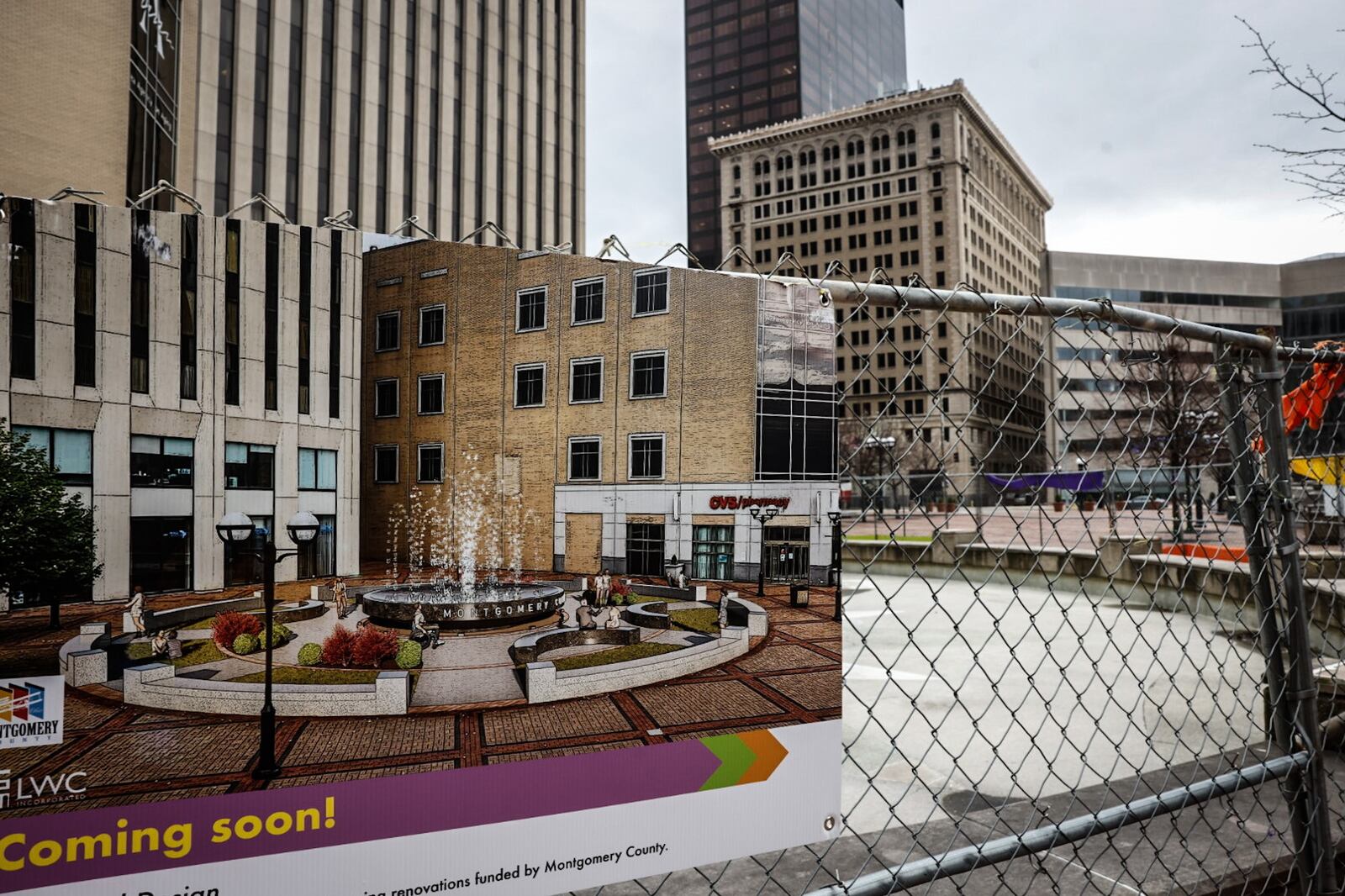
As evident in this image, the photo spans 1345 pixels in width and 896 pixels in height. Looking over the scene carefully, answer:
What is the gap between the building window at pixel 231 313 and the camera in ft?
5.39

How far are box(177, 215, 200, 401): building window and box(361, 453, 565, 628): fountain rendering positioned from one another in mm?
478

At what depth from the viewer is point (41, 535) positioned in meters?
1.43

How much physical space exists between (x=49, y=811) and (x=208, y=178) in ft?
146

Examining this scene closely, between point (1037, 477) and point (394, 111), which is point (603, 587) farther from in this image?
point (394, 111)

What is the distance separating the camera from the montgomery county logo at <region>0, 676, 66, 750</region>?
4.51 feet

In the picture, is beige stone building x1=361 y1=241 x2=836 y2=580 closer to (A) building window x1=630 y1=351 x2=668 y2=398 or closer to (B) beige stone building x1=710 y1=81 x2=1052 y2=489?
(A) building window x1=630 y1=351 x2=668 y2=398

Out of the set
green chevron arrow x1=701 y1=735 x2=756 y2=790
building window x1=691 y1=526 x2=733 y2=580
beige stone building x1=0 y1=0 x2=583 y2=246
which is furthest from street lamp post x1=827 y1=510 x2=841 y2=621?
beige stone building x1=0 y1=0 x2=583 y2=246

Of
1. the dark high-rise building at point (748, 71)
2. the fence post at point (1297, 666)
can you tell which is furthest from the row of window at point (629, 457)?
the dark high-rise building at point (748, 71)

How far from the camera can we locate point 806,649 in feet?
6.37

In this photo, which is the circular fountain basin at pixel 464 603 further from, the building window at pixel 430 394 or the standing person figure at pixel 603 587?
the building window at pixel 430 394

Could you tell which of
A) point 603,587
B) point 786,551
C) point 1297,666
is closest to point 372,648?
point 603,587

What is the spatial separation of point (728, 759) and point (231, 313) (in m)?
1.42

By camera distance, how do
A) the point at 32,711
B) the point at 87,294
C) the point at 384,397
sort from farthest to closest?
the point at 384,397
the point at 87,294
the point at 32,711

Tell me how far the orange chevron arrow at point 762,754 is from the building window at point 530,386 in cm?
90
